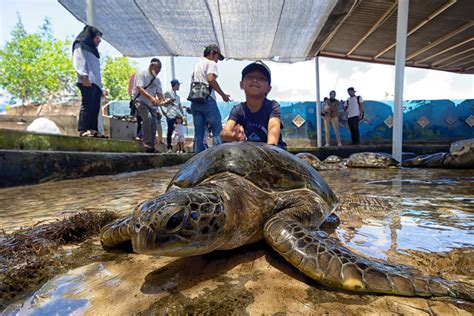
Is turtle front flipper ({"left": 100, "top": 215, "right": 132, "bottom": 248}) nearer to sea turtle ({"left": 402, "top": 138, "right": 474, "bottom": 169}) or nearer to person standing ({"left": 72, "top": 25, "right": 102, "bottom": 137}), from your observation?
person standing ({"left": 72, "top": 25, "right": 102, "bottom": 137})

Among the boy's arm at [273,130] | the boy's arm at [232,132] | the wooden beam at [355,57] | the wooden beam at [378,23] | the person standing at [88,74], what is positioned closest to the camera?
the boy's arm at [273,130]

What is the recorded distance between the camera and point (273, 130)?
3441mm

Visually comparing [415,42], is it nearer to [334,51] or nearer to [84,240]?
[334,51]

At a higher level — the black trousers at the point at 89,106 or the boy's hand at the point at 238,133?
the black trousers at the point at 89,106

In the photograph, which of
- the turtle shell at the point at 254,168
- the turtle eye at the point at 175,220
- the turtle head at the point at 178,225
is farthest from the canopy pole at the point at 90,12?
the turtle eye at the point at 175,220

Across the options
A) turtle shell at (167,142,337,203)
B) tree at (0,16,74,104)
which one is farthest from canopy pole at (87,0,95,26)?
tree at (0,16,74,104)

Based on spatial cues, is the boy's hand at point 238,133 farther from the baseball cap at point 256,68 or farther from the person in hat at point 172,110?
the person in hat at point 172,110

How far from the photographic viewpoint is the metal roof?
27.0 ft

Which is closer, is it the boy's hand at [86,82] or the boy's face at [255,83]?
the boy's face at [255,83]

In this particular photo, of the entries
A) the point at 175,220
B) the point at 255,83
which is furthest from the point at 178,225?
the point at 255,83

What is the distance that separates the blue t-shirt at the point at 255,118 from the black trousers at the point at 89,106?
12.7 ft

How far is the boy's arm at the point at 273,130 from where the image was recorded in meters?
3.38

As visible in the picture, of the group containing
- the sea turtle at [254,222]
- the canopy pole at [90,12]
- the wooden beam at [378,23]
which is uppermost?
the wooden beam at [378,23]

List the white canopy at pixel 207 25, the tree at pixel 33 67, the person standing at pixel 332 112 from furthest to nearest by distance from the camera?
1. the tree at pixel 33 67
2. the person standing at pixel 332 112
3. the white canopy at pixel 207 25
